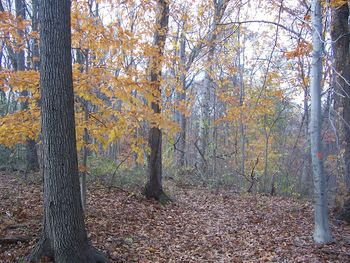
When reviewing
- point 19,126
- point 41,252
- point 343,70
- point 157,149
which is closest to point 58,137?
point 41,252

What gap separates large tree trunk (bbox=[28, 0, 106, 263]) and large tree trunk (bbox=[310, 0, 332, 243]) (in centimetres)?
458

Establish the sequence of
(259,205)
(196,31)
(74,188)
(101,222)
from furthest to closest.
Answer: (196,31) < (259,205) < (101,222) < (74,188)

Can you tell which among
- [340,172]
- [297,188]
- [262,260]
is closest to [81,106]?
[262,260]

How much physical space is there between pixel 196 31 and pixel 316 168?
1007cm

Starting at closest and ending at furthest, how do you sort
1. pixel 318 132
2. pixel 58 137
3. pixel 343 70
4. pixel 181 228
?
pixel 58 137
pixel 318 132
pixel 343 70
pixel 181 228

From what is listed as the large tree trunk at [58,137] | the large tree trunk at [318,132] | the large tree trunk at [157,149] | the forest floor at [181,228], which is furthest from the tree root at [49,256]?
the large tree trunk at [157,149]

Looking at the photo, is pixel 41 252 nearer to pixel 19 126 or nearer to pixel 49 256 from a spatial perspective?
pixel 49 256

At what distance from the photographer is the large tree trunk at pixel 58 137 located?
504 cm

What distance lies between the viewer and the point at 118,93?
22.9 ft

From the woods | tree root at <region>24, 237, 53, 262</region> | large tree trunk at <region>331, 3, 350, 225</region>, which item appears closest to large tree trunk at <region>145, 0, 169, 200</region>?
the woods

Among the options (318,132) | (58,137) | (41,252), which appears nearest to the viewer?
(58,137)

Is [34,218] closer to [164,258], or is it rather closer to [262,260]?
[164,258]

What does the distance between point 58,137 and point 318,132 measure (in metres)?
4.86

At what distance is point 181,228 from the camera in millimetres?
8742
